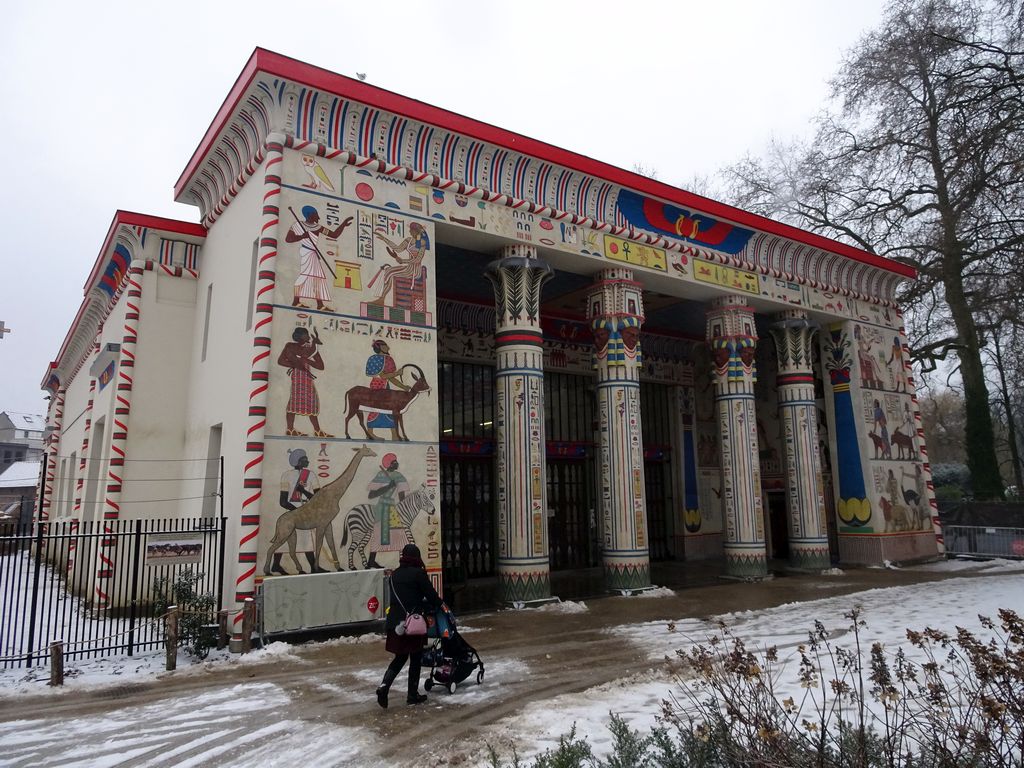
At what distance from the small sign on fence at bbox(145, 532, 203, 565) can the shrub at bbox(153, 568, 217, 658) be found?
282 millimetres

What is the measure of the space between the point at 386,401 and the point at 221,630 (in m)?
3.66

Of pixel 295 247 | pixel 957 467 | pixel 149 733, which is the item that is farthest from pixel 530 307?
pixel 957 467

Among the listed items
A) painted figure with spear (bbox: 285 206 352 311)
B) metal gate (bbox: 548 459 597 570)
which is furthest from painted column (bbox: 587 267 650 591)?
painted figure with spear (bbox: 285 206 352 311)

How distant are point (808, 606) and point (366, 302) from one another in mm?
8514

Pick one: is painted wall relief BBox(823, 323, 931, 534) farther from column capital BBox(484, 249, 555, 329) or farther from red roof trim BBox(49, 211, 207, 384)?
red roof trim BBox(49, 211, 207, 384)

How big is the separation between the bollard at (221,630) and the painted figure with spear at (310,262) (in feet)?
13.5

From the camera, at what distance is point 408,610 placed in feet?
19.0

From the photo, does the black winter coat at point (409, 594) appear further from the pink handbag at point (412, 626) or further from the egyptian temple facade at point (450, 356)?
the egyptian temple facade at point (450, 356)

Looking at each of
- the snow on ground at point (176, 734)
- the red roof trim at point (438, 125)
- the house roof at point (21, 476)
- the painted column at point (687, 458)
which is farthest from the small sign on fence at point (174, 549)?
the house roof at point (21, 476)

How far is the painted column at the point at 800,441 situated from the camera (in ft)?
52.1

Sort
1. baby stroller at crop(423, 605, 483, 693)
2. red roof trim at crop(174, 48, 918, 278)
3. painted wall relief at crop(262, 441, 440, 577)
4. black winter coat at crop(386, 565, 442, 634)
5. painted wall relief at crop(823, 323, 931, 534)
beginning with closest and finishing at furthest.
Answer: black winter coat at crop(386, 565, 442, 634) < baby stroller at crop(423, 605, 483, 693) < painted wall relief at crop(262, 441, 440, 577) < red roof trim at crop(174, 48, 918, 278) < painted wall relief at crop(823, 323, 931, 534)

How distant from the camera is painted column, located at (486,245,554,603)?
37.3ft

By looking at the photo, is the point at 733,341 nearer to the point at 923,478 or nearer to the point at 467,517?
the point at 467,517

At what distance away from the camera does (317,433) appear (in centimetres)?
932
